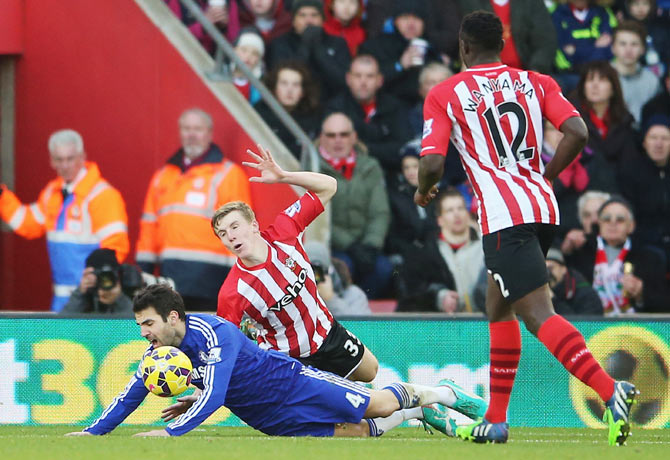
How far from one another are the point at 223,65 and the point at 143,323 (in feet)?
15.5

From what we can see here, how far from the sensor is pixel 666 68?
11594 millimetres

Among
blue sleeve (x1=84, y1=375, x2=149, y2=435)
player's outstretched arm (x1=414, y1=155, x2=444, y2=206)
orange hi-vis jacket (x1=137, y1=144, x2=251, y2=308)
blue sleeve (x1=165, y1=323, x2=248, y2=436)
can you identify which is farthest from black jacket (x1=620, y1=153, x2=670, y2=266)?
blue sleeve (x1=84, y1=375, x2=149, y2=435)

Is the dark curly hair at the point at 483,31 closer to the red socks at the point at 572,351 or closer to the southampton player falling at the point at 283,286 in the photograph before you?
the southampton player falling at the point at 283,286

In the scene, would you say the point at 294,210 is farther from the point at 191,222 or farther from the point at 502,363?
the point at 191,222

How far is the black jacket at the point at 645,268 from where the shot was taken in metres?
10.1

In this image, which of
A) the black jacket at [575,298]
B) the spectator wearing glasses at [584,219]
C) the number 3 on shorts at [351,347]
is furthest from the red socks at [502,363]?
the spectator wearing glasses at [584,219]

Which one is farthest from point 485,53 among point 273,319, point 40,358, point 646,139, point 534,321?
point 646,139

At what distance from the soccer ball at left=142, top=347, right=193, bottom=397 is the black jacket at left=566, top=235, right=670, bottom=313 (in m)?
4.49

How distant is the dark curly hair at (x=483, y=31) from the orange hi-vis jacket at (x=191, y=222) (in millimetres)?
3869

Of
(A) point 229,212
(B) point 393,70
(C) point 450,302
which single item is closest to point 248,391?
(A) point 229,212

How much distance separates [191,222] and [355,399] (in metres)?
3.54

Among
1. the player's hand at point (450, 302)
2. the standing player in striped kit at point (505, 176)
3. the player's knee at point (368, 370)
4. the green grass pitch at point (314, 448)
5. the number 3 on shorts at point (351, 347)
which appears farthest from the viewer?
the player's hand at point (450, 302)

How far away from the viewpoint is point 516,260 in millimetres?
6094

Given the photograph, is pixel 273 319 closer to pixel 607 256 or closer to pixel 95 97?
pixel 607 256
